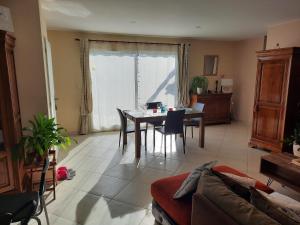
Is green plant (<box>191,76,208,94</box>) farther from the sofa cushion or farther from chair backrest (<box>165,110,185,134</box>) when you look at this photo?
the sofa cushion

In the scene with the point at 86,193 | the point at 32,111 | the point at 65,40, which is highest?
the point at 65,40

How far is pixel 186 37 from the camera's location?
5668mm

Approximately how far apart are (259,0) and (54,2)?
263 cm

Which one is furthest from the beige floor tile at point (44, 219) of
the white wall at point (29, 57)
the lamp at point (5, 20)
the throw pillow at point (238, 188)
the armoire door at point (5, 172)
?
the lamp at point (5, 20)

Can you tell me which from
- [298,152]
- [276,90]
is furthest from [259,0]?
[298,152]

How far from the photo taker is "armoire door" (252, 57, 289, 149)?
362 cm

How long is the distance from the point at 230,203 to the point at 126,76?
4.48 metres

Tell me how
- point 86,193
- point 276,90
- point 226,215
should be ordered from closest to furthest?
point 226,215 < point 86,193 < point 276,90

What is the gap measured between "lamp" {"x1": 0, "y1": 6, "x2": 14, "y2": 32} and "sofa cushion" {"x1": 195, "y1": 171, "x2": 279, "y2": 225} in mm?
2434

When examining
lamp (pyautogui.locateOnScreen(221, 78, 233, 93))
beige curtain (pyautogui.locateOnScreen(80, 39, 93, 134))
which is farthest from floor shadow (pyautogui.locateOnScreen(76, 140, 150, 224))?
lamp (pyautogui.locateOnScreen(221, 78, 233, 93))

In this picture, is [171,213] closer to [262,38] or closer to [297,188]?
[297,188]

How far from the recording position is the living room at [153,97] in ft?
7.61

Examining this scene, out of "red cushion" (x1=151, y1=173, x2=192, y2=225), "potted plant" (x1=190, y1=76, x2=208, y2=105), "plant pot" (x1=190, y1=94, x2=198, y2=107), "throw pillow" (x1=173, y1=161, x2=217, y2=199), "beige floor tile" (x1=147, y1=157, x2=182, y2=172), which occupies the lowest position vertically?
"beige floor tile" (x1=147, y1=157, x2=182, y2=172)

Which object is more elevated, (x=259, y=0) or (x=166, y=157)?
(x=259, y=0)
